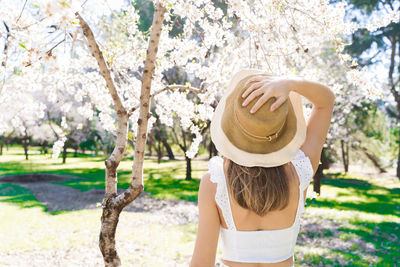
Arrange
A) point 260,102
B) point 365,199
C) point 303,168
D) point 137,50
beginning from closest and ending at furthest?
point 260,102 < point 303,168 < point 137,50 < point 365,199

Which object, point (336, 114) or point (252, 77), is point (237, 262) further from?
point (336, 114)

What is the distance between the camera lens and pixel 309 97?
159cm

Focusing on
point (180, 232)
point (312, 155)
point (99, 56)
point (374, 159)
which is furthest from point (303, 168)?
point (374, 159)

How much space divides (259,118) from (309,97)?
0.45 metres

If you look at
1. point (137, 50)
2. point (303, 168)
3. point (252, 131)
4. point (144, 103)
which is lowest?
point (303, 168)

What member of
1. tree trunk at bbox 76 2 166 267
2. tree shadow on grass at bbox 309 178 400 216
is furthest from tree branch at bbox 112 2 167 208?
tree shadow on grass at bbox 309 178 400 216

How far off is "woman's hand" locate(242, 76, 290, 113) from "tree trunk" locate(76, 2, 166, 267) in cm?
187

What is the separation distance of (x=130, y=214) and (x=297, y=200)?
8.60 meters

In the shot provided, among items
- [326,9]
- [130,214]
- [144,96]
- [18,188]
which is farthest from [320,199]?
[18,188]

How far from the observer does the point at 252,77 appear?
1415mm

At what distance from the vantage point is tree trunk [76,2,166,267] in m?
2.97

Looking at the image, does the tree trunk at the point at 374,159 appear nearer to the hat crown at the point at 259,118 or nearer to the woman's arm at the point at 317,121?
the woman's arm at the point at 317,121

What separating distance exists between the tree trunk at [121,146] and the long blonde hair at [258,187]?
177cm

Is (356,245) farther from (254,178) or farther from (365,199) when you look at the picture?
(365,199)
